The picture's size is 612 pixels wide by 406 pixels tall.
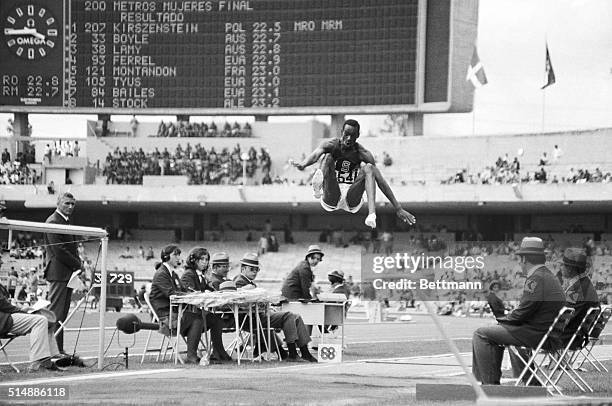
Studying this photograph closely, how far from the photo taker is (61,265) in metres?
13.1

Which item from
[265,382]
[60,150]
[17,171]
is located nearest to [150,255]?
[60,150]

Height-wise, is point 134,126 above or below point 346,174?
above

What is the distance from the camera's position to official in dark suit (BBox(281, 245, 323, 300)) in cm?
1521

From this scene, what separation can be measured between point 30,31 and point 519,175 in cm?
2070

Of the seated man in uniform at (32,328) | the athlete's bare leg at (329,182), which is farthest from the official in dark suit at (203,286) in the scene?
the seated man in uniform at (32,328)

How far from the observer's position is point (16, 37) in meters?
45.8

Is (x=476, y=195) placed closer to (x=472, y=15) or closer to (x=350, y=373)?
(x=472, y=15)

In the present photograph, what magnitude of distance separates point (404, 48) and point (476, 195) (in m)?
6.66

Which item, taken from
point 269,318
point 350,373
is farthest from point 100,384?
point 269,318

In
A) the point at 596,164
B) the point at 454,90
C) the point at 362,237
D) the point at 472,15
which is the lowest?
the point at 362,237

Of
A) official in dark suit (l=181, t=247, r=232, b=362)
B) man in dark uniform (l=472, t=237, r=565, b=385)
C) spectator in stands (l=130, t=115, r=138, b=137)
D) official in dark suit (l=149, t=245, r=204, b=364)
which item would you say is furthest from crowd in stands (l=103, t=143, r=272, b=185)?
man in dark uniform (l=472, t=237, r=565, b=385)

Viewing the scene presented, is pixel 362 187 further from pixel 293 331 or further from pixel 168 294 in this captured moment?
pixel 168 294

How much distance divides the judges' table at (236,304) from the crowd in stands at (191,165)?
34.7m

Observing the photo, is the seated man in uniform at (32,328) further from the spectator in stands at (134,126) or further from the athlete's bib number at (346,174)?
the spectator in stands at (134,126)
